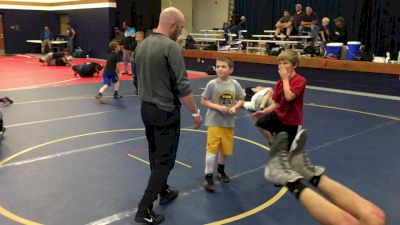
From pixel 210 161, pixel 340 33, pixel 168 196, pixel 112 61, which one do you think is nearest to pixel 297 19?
pixel 340 33

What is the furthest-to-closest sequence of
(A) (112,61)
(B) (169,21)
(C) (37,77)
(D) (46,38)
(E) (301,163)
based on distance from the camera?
(D) (46,38) → (C) (37,77) → (A) (112,61) → (B) (169,21) → (E) (301,163)

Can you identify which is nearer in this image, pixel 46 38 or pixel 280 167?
pixel 280 167

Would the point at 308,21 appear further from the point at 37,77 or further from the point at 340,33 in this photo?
the point at 37,77

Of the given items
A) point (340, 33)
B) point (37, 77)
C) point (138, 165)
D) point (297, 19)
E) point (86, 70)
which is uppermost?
point (297, 19)

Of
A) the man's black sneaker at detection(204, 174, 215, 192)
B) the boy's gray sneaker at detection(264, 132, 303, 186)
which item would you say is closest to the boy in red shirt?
the man's black sneaker at detection(204, 174, 215, 192)

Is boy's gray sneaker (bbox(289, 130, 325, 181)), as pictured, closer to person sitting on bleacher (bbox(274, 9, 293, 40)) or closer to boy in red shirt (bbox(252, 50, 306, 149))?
boy in red shirt (bbox(252, 50, 306, 149))

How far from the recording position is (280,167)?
3174 mm

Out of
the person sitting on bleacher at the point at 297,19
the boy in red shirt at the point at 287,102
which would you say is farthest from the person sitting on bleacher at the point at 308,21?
the boy in red shirt at the point at 287,102

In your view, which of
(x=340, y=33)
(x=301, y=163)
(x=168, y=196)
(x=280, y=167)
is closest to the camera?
(x=280, y=167)

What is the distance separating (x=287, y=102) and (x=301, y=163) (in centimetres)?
141

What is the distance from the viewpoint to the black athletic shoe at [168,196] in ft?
13.8

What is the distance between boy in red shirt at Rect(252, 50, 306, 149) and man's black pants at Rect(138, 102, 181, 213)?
1411 mm

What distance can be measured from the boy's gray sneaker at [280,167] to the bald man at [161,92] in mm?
899

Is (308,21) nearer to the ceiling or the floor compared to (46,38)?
nearer to the ceiling
